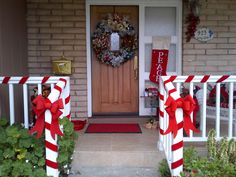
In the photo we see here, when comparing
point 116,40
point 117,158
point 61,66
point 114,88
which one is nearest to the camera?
point 117,158

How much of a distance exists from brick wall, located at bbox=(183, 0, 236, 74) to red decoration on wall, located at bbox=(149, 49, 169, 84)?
13.0 inches

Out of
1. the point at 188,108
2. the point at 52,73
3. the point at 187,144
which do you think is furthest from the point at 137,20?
the point at 188,108

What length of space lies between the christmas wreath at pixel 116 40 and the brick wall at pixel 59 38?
0.84ft

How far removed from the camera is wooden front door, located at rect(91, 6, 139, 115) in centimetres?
584

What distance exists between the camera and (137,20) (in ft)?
18.9

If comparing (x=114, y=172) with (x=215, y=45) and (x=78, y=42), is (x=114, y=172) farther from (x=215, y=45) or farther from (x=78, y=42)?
(x=215, y=45)

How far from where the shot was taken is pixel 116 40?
5.75 meters

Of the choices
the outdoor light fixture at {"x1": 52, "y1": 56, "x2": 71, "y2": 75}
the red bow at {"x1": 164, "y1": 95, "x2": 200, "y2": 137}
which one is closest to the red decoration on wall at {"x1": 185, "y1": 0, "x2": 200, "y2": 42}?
the outdoor light fixture at {"x1": 52, "y1": 56, "x2": 71, "y2": 75}

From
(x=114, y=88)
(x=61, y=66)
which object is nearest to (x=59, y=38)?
(x=61, y=66)

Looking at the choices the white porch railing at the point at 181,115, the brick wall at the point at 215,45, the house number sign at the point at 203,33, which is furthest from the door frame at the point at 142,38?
the white porch railing at the point at 181,115

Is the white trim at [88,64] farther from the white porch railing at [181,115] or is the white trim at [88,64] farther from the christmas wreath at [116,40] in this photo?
the white porch railing at [181,115]

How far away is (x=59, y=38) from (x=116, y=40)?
3.09 ft

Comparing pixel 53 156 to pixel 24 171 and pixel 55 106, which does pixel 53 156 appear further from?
pixel 55 106

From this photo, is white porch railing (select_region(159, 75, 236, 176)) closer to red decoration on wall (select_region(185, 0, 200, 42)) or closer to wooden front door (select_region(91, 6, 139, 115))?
red decoration on wall (select_region(185, 0, 200, 42))
